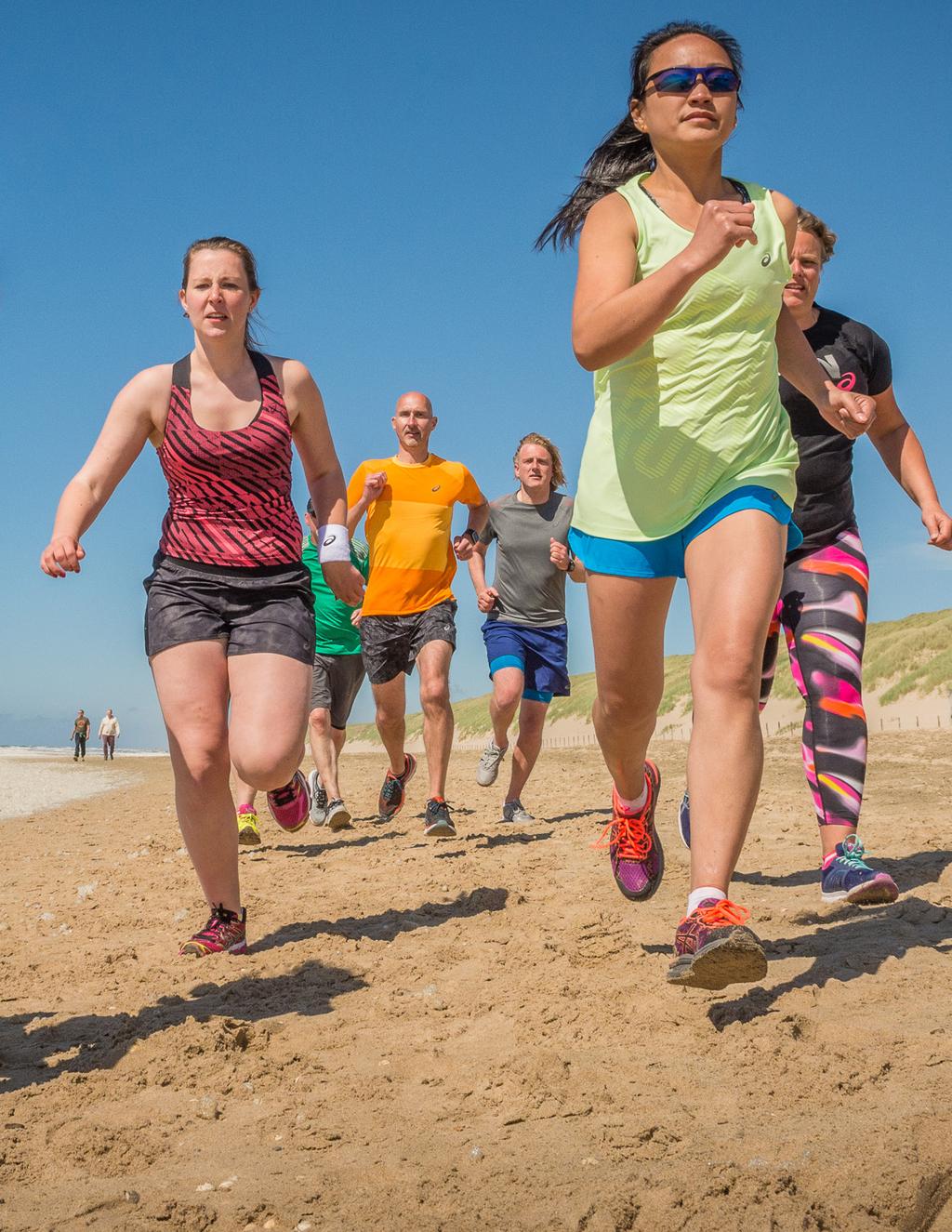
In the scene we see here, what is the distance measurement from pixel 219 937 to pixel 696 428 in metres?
2.73

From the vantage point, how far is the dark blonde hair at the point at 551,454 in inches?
356

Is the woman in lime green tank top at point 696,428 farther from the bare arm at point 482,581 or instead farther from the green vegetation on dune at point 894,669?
the green vegetation on dune at point 894,669

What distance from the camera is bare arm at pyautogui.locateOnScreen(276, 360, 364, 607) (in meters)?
4.79

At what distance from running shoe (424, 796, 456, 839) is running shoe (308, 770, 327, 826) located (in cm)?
171

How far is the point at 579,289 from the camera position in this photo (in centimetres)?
359

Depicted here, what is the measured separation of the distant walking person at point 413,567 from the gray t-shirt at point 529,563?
43 centimetres

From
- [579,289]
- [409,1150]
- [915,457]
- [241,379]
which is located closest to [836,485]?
[915,457]

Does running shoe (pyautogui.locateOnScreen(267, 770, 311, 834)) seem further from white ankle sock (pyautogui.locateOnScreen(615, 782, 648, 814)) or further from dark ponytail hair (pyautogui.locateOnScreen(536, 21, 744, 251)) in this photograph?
dark ponytail hair (pyautogui.locateOnScreen(536, 21, 744, 251))

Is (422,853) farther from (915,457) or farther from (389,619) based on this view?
(915,457)

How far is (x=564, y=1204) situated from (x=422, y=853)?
500 centimetres

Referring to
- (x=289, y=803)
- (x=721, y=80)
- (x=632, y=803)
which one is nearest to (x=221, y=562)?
(x=289, y=803)

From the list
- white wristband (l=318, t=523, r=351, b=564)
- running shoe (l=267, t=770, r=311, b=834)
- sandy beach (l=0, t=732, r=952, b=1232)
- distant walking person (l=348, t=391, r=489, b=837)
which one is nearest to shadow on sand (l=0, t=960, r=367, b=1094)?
sandy beach (l=0, t=732, r=952, b=1232)

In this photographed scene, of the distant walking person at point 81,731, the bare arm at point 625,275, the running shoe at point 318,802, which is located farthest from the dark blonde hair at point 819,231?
the distant walking person at point 81,731

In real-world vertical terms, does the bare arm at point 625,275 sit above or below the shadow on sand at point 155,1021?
above
